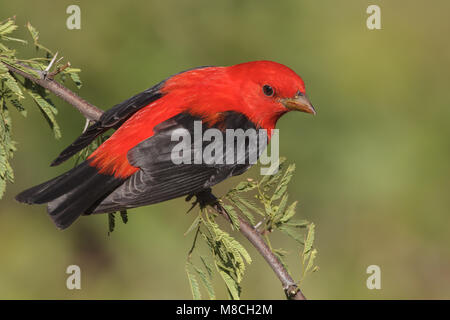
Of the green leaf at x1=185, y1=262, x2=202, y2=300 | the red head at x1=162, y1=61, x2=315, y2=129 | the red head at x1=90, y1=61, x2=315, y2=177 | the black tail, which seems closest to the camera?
the green leaf at x1=185, y1=262, x2=202, y2=300

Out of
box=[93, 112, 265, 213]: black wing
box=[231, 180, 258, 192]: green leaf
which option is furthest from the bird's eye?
box=[231, 180, 258, 192]: green leaf

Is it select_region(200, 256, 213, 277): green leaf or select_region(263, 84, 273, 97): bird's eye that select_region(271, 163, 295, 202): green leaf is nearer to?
select_region(200, 256, 213, 277): green leaf

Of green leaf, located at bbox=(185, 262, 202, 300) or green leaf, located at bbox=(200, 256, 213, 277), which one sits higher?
green leaf, located at bbox=(200, 256, 213, 277)

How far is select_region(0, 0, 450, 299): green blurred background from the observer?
582 centimetres

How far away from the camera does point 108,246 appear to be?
233 inches

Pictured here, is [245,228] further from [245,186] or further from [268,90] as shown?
[268,90]

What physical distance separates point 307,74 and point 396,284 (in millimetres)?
2352

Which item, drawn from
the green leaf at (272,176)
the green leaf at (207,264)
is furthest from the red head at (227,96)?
the green leaf at (207,264)

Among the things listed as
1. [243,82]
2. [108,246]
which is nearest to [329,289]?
[108,246]

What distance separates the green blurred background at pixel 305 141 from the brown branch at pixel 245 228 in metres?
2.07

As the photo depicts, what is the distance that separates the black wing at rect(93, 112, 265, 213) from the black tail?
7cm

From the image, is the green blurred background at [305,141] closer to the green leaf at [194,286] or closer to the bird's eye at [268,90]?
the bird's eye at [268,90]

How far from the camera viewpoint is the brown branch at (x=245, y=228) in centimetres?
324

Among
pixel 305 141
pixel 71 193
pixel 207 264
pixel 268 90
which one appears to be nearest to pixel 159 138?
pixel 71 193
